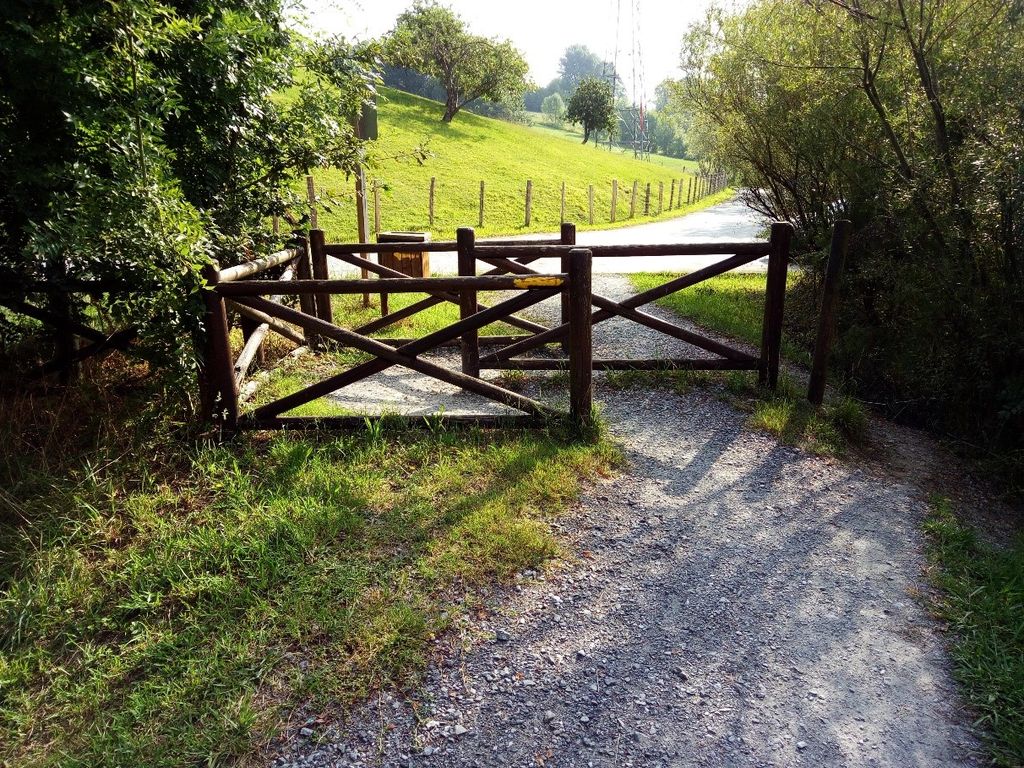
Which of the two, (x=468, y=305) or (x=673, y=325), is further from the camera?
(x=468, y=305)

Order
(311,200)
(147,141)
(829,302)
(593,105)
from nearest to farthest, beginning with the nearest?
(147,141)
(829,302)
(311,200)
(593,105)

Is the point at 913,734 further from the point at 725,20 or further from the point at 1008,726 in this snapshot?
the point at 725,20

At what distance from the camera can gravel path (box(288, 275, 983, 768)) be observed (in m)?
2.96

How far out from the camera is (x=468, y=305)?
7051 millimetres

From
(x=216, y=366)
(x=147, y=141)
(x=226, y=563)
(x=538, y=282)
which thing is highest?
(x=147, y=141)

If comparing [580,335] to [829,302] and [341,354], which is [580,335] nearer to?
[829,302]

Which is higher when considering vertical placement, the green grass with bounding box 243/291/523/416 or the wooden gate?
the wooden gate

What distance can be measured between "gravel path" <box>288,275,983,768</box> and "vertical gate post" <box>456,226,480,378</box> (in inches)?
96.9

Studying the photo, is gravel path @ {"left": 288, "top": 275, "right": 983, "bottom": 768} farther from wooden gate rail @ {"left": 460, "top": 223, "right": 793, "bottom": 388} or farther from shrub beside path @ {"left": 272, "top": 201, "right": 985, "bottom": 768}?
wooden gate rail @ {"left": 460, "top": 223, "right": 793, "bottom": 388}

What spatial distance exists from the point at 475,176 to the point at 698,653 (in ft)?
109

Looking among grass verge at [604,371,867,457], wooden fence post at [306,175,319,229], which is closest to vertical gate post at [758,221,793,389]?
grass verge at [604,371,867,457]

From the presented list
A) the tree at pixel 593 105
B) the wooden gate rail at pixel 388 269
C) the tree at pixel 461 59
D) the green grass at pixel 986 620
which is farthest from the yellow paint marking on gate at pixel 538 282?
the tree at pixel 593 105

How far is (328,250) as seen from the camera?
28.5 feet

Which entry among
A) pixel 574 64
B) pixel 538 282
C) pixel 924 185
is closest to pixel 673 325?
pixel 538 282
